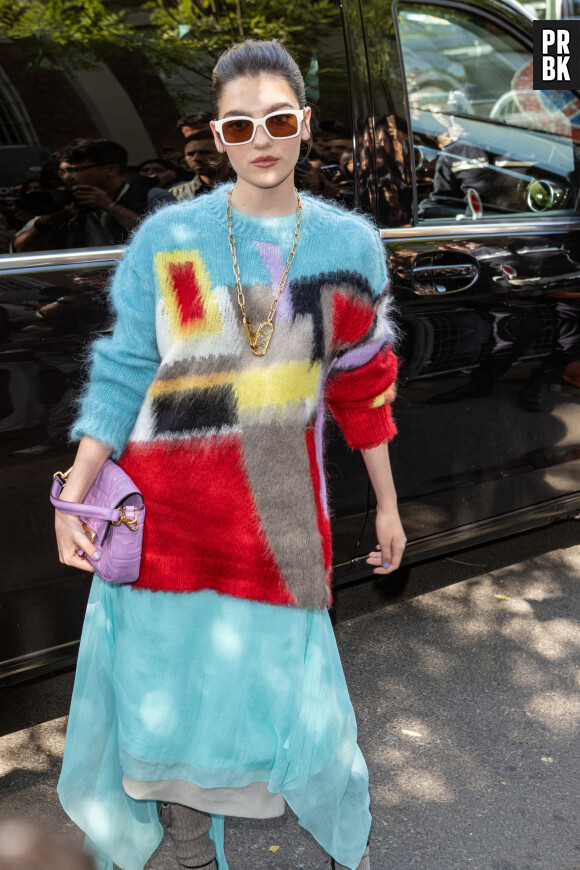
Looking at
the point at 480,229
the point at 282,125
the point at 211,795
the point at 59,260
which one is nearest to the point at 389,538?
the point at 211,795

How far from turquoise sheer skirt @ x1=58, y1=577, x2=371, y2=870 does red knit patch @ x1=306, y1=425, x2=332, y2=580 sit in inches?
4.6

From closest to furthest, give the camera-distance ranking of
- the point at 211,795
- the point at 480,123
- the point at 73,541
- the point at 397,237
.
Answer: the point at 73,541 < the point at 211,795 < the point at 397,237 < the point at 480,123

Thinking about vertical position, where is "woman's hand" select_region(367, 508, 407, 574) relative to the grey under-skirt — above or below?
above

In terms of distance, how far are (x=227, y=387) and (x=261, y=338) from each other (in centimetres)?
10

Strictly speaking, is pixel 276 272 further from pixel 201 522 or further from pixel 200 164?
pixel 200 164

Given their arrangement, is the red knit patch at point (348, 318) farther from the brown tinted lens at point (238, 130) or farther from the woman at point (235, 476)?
the brown tinted lens at point (238, 130)

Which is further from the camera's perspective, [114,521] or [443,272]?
[443,272]

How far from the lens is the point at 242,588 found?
1896 mm

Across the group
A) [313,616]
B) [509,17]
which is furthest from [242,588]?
[509,17]

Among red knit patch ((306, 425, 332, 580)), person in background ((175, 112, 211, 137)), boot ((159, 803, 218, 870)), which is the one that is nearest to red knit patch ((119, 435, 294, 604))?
red knit patch ((306, 425, 332, 580))

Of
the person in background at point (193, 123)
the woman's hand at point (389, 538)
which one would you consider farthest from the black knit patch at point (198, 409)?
the person in background at point (193, 123)

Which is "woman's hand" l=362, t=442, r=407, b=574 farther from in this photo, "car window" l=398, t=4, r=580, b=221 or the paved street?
"car window" l=398, t=4, r=580, b=221

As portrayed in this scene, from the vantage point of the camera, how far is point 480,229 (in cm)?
319

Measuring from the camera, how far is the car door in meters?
3.00
